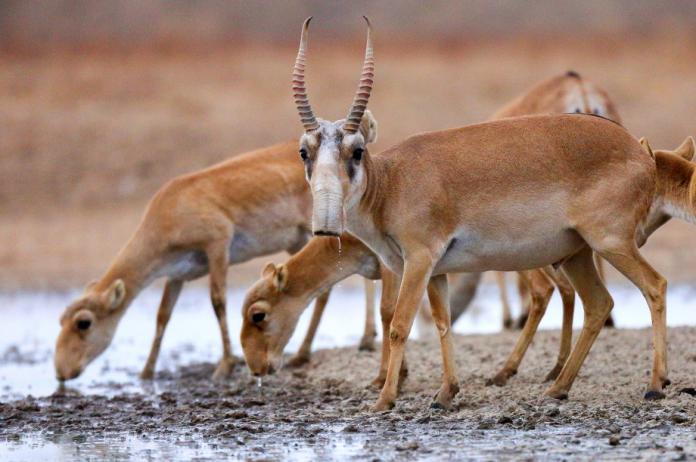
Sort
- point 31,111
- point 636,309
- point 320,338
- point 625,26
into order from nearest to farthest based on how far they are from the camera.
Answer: point 320,338, point 636,309, point 31,111, point 625,26

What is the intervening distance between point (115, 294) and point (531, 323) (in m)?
4.58

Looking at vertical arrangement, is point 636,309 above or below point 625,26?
below

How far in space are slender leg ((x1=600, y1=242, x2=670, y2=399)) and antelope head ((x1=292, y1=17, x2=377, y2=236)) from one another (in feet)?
5.76

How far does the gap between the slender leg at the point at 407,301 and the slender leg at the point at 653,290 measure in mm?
1183

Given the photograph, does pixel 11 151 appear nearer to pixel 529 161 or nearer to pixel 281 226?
pixel 281 226

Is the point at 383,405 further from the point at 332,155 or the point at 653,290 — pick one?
the point at 653,290

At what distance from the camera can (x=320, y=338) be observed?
16.6m

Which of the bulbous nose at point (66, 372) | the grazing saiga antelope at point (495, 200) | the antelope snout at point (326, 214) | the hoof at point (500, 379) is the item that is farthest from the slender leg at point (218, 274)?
the antelope snout at point (326, 214)

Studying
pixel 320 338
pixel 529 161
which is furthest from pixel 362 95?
pixel 320 338

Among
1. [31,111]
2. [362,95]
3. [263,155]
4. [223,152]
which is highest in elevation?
[31,111]

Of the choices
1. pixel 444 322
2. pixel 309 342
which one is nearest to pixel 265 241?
pixel 309 342

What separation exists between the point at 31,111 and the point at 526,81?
11.0m

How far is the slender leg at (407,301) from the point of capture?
30.6 feet

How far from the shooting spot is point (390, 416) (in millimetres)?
9461
